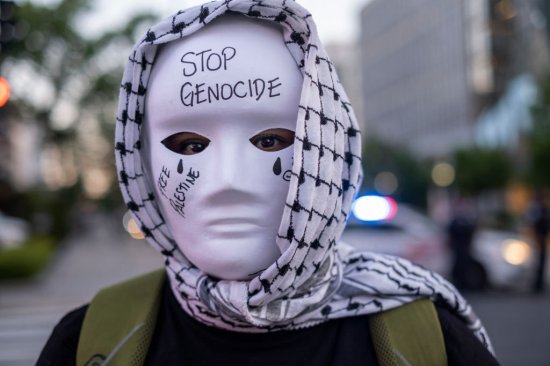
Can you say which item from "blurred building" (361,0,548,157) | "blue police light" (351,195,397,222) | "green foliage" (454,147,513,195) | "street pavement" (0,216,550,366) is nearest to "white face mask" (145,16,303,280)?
"street pavement" (0,216,550,366)

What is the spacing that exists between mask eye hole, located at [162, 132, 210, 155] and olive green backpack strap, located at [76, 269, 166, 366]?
38cm

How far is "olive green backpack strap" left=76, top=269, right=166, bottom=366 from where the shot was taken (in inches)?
73.4

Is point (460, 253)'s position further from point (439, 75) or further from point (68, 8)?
point (439, 75)

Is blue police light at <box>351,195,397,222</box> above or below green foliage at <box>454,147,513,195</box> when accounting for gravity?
below

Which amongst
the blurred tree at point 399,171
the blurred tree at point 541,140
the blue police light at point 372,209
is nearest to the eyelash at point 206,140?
the blue police light at point 372,209

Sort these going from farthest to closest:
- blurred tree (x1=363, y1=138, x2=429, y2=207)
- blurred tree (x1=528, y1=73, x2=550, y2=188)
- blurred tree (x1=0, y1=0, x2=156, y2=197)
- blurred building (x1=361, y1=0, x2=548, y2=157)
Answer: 1. blurred building (x1=361, y1=0, x2=548, y2=157)
2. blurred tree (x1=363, y1=138, x2=429, y2=207)
3. blurred tree (x1=528, y1=73, x2=550, y2=188)
4. blurred tree (x1=0, y1=0, x2=156, y2=197)

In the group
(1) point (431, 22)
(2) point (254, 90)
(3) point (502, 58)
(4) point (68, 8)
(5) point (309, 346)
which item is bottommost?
(5) point (309, 346)

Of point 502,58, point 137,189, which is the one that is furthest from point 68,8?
point 502,58

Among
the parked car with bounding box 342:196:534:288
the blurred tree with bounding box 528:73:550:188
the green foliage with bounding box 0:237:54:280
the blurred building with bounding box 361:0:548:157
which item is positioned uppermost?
the blurred building with bounding box 361:0:548:157

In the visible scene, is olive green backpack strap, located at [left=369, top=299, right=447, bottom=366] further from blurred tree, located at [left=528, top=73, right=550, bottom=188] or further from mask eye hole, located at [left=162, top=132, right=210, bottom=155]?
blurred tree, located at [left=528, top=73, right=550, bottom=188]

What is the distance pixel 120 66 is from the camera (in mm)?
29312

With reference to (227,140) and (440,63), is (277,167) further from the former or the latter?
(440,63)

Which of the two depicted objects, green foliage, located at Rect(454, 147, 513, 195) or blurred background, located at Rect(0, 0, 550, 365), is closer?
blurred background, located at Rect(0, 0, 550, 365)

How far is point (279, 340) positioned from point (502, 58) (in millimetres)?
71818
